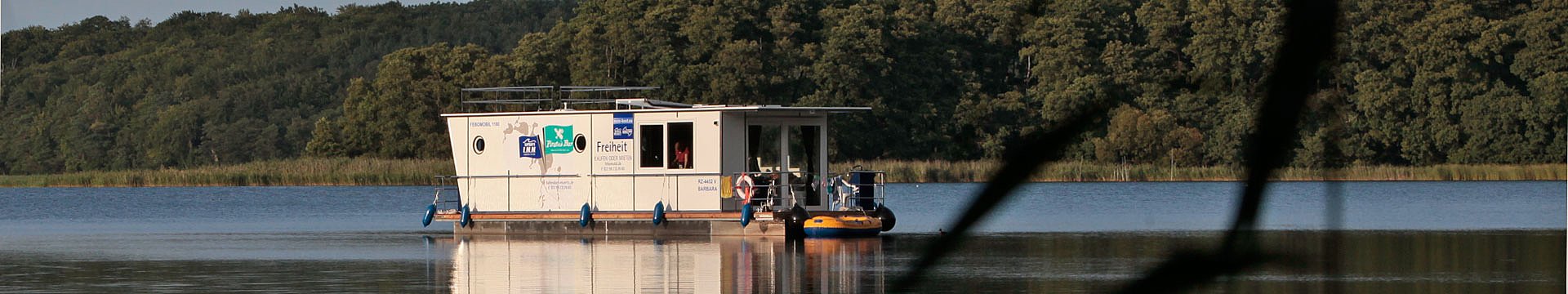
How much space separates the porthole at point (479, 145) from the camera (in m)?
24.3

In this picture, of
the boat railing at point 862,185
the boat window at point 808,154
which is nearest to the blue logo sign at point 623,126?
the boat window at point 808,154

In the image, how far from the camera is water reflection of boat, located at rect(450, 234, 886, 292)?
1627cm

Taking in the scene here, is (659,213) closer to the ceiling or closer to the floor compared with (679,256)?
closer to the ceiling

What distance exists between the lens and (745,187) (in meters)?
22.7

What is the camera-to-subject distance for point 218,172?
2675 inches

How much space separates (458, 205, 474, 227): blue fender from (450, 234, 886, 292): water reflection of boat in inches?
14.5

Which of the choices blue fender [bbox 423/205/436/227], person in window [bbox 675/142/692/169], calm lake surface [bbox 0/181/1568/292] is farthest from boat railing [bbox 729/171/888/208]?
blue fender [bbox 423/205/436/227]

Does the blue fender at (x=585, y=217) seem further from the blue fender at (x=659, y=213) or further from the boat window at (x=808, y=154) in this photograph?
the boat window at (x=808, y=154)

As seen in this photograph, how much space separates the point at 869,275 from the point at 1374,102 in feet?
49.0

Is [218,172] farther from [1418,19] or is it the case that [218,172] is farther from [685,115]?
[1418,19]

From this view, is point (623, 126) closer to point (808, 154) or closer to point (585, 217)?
point (585, 217)

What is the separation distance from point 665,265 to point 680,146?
169 inches

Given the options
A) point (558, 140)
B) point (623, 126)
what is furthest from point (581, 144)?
point (623, 126)

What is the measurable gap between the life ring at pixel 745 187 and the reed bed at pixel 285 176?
36657 millimetres
